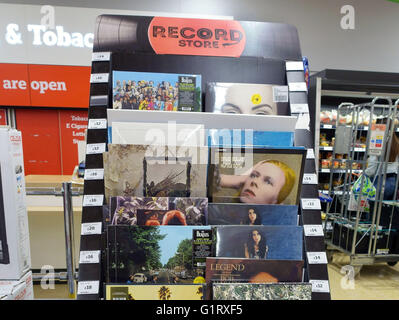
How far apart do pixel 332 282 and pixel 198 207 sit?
2797 millimetres

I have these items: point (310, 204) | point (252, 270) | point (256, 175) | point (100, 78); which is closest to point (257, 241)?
point (252, 270)

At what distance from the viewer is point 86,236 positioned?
902mm

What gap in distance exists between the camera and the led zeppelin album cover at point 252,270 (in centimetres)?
74

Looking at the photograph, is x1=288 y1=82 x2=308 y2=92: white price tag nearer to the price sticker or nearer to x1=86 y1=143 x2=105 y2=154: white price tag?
the price sticker

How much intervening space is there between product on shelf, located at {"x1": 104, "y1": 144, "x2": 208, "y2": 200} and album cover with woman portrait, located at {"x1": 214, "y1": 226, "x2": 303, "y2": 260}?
0.49ft

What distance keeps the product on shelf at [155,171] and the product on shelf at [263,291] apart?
271mm

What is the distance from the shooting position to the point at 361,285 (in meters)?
2.92

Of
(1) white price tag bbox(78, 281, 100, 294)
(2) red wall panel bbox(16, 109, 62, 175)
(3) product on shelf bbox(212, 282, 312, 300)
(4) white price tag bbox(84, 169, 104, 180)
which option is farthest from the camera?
(2) red wall panel bbox(16, 109, 62, 175)

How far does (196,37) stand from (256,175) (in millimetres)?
626

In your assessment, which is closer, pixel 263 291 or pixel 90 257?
pixel 263 291

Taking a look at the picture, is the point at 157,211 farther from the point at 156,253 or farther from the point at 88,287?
the point at 88,287

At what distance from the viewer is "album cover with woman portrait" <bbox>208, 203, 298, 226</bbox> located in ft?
2.67

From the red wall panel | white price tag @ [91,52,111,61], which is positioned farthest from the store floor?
white price tag @ [91,52,111,61]
